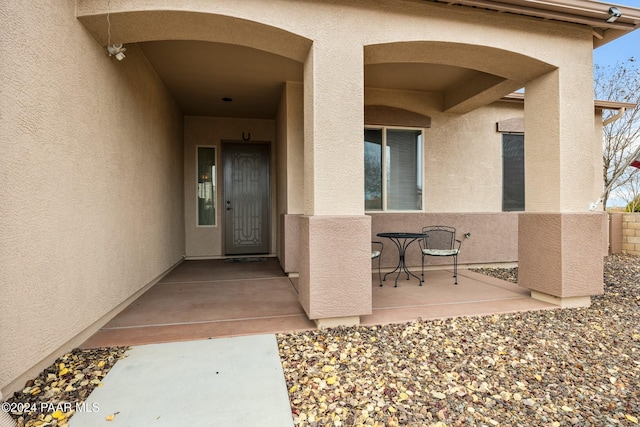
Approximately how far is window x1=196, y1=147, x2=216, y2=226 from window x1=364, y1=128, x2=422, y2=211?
130 inches

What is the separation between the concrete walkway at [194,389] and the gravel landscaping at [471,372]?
0.46 feet

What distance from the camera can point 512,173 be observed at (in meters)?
5.98

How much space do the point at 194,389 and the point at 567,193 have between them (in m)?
3.92

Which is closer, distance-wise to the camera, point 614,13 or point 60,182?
point 60,182

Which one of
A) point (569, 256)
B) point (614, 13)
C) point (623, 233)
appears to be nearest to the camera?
point (614, 13)

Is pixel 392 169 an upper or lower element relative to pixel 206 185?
upper

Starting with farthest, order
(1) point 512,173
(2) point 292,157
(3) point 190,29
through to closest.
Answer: (1) point 512,173 → (2) point 292,157 → (3) point 190,29

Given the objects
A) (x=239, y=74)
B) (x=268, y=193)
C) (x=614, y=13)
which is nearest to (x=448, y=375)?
(x=614, y=13)

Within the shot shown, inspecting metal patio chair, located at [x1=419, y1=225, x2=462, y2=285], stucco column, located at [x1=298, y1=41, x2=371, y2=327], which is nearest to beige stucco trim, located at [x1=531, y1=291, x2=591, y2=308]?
metal patio chair, located at [x1=419, y1=225, x2=462, y2=285]

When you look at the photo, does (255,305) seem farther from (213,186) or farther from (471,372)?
(213,186)

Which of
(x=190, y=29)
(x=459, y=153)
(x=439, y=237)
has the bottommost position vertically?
(x=439, y=237)

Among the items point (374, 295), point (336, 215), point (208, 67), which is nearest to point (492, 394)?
point (336, 215)

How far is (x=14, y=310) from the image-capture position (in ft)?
6.00

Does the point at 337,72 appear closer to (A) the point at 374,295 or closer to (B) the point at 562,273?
(A) the point at 374,295
